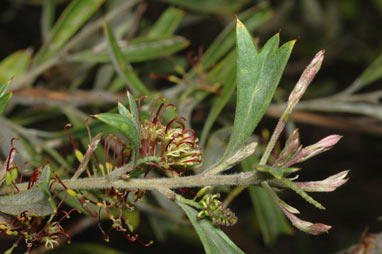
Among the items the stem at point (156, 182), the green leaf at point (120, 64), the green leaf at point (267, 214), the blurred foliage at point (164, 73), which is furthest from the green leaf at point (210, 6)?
the stem at point (156, 182)

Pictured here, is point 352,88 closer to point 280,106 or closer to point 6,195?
point 280,106

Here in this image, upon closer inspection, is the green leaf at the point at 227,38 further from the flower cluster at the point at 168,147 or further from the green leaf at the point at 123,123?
the green leaf at the point at 123,123

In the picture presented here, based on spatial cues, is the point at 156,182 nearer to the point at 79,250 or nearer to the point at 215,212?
the point at 215,212

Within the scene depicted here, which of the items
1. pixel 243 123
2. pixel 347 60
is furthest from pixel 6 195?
pixel 347 60

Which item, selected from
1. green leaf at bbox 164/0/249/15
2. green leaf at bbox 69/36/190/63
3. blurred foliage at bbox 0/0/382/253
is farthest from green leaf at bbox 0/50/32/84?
green leaf at bbox 164/0/249/15

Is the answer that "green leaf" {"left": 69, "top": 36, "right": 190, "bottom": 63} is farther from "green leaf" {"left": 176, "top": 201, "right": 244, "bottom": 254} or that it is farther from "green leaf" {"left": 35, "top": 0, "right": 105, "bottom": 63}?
"green leaf" {"left": 176, "top": 201, "right": 244, "bottom": 254}

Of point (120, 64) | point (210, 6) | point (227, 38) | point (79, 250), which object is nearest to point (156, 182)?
point (120, 64)
